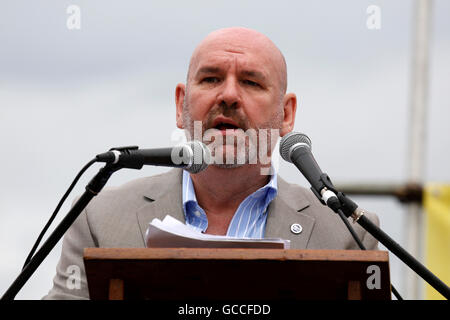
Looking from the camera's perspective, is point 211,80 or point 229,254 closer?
point 229,254

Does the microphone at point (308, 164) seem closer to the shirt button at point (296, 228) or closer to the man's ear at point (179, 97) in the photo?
the shirt button at point (296, 228)

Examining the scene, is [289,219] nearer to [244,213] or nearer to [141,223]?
[244,213]

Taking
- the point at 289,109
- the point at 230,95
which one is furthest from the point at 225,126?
the point at 289,109

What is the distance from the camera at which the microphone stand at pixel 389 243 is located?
228cm

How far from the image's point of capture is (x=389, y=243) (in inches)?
91.8

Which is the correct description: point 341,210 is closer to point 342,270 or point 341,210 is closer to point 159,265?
point 342,270

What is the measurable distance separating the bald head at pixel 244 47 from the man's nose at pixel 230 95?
236 mm

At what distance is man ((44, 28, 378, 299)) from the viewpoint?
3.48 m

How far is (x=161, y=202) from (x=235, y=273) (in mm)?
1376

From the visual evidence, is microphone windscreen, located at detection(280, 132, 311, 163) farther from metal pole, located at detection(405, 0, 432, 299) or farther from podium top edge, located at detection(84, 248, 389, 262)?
metal pole, located at detection(405, 0, 432, 299)

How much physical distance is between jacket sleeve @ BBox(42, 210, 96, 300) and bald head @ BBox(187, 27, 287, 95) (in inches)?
36.5

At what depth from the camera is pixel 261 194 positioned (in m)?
3.81

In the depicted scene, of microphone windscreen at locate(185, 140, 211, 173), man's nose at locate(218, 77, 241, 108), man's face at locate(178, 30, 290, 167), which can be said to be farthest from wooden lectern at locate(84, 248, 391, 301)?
man's nose at locate(218, 77, 241, 108)
